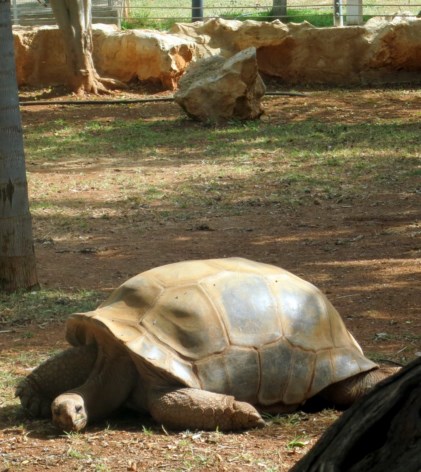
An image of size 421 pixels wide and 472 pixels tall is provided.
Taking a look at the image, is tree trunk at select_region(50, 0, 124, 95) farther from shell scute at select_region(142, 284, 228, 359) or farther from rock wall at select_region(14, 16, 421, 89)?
shell scute at select_region(142, 284, 228, 359)

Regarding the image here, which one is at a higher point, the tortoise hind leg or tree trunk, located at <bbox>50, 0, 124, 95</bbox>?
tree trunk, located at <bbox>50, 0, 124, 95</bbox>

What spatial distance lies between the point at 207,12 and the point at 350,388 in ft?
73.7

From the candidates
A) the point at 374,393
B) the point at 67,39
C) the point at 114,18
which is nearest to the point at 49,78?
the point at 67,39

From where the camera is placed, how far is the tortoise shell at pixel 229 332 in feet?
15.6

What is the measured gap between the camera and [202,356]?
476 centimetres

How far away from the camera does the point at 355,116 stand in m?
16.3

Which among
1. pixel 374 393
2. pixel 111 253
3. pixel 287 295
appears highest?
pixel 374 393

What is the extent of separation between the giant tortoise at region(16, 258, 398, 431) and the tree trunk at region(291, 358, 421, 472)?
77.7 inches

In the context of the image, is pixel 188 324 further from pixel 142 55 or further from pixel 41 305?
pixel 142 55

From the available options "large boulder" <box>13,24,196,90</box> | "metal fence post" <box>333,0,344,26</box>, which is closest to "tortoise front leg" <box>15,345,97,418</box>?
"large boulder" <box>13,24,196,90</box>

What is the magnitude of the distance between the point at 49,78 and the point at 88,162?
6907 mm

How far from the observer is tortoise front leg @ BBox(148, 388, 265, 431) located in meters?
4.66

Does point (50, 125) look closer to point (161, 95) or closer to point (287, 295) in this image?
point (161, 95)

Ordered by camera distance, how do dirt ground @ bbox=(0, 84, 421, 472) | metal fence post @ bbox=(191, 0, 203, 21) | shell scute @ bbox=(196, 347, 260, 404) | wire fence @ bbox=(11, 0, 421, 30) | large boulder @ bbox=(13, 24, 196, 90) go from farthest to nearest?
1. metal fence post @ bbox=(191, 0, 203, 21)
2. wire fence @ bbox=(11, 0, 421, 30)
3. large boulder @ bbox=(13, 24, 196, 90)
4. shell scute @ bbox=(196, 347, 260, 404)
5. dirt ground @ bbox=(0, 84, 421, 472)
